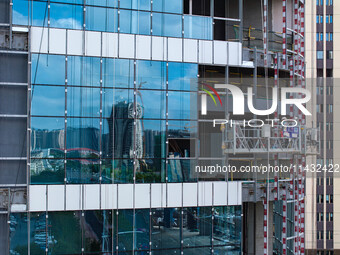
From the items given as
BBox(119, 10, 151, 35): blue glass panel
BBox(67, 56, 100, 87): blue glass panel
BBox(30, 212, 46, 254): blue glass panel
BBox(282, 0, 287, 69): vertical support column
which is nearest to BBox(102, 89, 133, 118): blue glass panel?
BBox(67, 56, 100, 87): blue glass panel

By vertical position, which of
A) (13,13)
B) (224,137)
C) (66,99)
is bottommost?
(224,137)

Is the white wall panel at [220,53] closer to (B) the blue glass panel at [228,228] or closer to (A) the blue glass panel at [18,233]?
(B) the blue glass panel at [228,228]

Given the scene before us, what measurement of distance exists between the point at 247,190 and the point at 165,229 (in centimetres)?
422

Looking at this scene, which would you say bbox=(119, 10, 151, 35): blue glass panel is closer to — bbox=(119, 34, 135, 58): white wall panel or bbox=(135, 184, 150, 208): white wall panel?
bbox=(119, 34, 135, 58): white wall panel

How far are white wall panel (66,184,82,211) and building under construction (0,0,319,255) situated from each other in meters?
0.04

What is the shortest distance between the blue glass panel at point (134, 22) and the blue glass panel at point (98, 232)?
25.3 ft

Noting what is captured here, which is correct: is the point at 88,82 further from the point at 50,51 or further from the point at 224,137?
the point at 224,137

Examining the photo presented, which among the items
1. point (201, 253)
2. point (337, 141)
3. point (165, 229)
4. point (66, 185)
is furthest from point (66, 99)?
point (337, 141)

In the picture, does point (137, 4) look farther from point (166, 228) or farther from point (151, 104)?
point (166, 228)

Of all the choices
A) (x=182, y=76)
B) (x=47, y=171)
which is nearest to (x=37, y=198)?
(x=47, y=171)

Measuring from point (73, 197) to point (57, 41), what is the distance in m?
6.34

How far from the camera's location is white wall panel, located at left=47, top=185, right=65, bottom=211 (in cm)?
2112

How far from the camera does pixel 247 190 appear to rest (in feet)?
78.6

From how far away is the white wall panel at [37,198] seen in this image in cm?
2098
